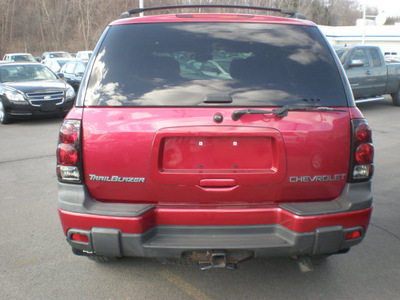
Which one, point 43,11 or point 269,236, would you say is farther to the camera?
point 43,11

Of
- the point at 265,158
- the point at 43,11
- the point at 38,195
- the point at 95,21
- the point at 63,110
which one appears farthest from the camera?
the point at 43,11

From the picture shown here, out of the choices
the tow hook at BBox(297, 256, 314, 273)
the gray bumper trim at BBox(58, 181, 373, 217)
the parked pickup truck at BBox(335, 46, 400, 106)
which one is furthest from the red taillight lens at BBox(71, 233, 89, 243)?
the parked pickup truck at BBox(335, 46, 400, 106)

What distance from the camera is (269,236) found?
258cm

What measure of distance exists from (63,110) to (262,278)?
360 inches

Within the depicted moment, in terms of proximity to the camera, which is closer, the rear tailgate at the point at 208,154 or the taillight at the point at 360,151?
the rear tailgate at the point at 208,154

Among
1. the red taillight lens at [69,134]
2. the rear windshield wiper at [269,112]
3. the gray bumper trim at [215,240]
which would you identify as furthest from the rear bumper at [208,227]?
the rear windshield wiper at [269,112]

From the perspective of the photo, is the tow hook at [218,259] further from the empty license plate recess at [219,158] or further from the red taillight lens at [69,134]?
the red taillight lens at [69,134]

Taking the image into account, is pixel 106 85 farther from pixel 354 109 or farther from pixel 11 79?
pixel 11 79

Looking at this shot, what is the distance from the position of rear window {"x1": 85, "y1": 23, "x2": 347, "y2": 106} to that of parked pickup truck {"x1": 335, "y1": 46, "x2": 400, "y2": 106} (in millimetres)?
9250

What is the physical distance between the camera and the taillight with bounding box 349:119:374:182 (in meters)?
2.64

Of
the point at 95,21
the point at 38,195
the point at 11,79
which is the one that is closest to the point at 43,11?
the point at 95,21

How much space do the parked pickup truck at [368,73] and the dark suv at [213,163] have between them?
9470 mm

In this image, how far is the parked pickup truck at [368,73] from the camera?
11832 mm

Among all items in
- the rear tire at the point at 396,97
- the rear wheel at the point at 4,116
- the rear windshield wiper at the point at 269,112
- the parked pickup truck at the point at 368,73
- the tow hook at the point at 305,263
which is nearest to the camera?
the rear windshield wiper at the point at 269,112
